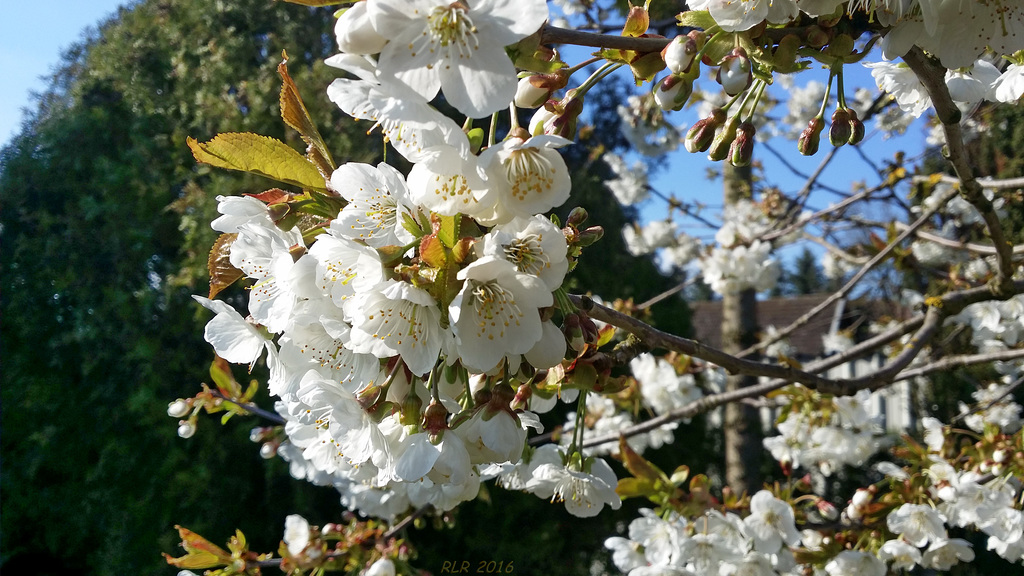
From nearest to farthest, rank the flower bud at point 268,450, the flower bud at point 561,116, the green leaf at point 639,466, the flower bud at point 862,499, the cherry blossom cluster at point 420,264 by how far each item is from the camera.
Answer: the cherry blossom cluster at point 420,264 → the flower bud at point 561,116 → the green leaf at point 639,466 → the flower bud at point 862,499 → the flower bud at point 268,450

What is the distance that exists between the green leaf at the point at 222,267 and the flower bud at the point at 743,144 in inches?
25.4

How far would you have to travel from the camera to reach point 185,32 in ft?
19.5

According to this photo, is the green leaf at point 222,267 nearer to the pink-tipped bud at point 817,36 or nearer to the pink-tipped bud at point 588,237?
the pink-tipped bud at point 588,237

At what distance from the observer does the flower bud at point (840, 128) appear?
2.67 feet

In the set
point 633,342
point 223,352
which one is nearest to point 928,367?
point 633,342

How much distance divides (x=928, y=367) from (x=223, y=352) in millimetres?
1801

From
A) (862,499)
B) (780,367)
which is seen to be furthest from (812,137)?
(862,499)

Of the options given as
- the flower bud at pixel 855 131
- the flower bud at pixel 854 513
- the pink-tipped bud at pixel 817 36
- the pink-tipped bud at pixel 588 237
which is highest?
the flower bud at pixel 855 131

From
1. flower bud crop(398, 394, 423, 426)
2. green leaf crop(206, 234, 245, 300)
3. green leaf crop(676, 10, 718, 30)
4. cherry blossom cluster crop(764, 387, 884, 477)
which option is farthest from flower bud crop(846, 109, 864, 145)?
cherry blossom cluster crop(764, 387, 884, 477)

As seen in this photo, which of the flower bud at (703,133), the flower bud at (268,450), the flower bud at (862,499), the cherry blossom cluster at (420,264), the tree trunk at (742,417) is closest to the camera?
the cherry blossom cluster at (420,264)

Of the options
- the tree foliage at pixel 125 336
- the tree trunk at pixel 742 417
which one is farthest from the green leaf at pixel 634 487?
the tree foliage at pixel 125 336

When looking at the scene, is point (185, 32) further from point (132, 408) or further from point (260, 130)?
point (132, 408)

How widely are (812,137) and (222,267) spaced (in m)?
0.79

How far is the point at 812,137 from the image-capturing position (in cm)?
83
